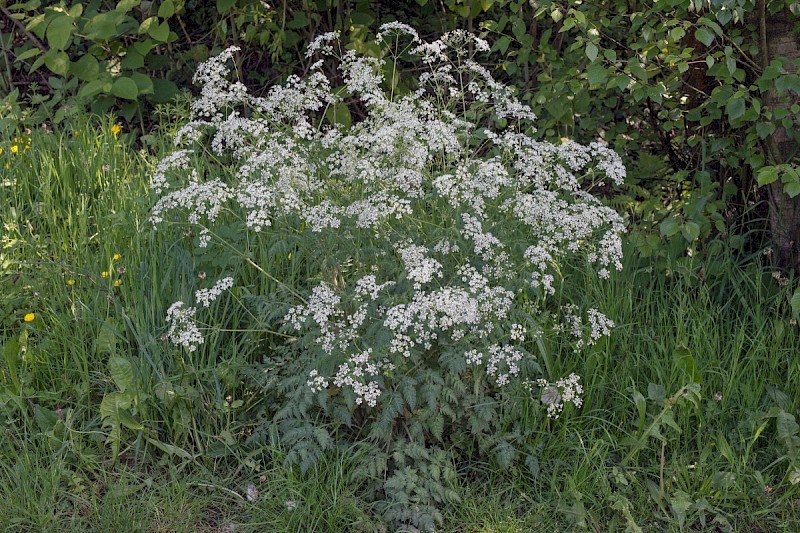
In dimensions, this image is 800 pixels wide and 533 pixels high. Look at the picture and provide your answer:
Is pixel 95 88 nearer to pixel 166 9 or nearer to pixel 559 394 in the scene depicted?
pixel 166 9

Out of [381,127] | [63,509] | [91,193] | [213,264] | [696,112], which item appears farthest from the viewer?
[91,193]

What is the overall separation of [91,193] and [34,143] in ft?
1.90

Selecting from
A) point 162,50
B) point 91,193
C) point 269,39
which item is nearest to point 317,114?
point 269,39

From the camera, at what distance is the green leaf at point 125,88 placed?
4.77 metres

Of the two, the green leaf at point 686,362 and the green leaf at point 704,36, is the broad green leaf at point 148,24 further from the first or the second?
the green leaf at point 686,362

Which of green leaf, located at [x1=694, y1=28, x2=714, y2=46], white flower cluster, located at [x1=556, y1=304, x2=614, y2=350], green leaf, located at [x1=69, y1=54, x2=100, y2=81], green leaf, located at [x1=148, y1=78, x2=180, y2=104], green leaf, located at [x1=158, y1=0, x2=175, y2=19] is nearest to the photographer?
white flower cluster, located at [x1=556, y1=304, x2=614, y2=350]

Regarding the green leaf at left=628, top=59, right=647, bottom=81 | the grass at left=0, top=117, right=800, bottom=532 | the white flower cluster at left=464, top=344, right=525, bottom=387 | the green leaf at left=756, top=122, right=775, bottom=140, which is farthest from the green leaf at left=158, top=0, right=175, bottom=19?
the green leaf at left=756, top=122, right=775, bottom=140

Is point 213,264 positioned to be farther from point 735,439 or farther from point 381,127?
point 735,439

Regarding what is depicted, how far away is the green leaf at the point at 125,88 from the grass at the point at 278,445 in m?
1.27

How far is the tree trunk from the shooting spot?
12.1 feet

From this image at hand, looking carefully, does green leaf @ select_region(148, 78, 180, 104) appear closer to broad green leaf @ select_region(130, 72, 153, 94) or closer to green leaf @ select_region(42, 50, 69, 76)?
broad green leaf @ select_region(130, 72, 153, 94)

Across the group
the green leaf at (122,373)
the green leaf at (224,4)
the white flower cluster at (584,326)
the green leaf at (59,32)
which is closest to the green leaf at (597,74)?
the white flower cluster at (584,326)

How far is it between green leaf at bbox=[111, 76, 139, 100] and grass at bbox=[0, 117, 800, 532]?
1.27 metres

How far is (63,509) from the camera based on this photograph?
9.11 ft
